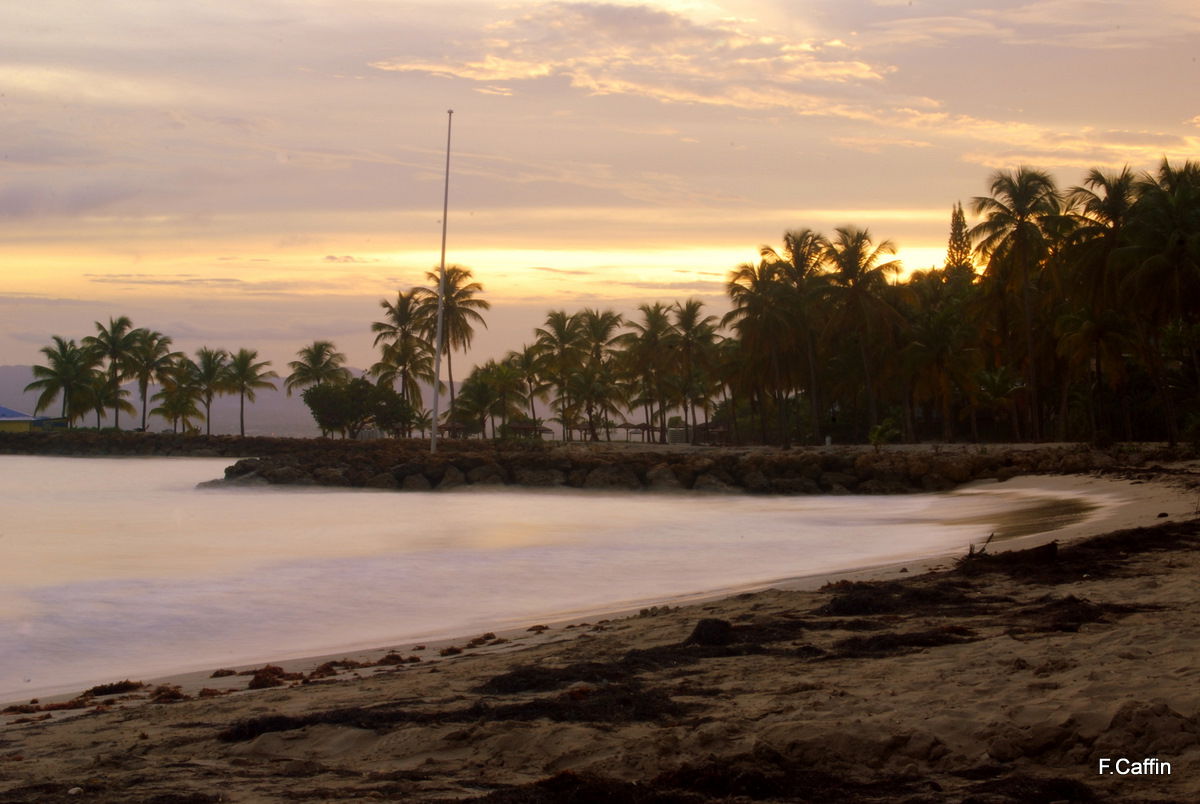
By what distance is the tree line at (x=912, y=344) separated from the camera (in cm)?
3538

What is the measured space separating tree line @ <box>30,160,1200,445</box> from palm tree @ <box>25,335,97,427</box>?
17145 mm

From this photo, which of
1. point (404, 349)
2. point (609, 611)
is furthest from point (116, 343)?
point (609, 611)

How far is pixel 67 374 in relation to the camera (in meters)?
79.4

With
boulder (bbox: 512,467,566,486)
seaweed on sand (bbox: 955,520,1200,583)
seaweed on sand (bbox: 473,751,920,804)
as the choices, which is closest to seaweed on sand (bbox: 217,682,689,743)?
seaweed on sand (bbox: 473,751,920,804)

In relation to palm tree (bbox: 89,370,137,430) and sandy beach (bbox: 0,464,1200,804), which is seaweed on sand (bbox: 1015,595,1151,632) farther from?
palm tree (bbox: 89,370,137,430)

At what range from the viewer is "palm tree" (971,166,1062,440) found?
132ft

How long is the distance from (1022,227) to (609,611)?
113 ft

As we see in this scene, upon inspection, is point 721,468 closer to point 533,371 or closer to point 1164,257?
point 1164,257

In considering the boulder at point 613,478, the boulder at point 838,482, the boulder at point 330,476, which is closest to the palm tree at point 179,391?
the boulder at point 330,476

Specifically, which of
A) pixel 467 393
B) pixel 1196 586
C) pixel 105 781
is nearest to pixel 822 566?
pixel 1196 586

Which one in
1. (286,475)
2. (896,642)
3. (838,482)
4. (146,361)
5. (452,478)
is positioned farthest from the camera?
(146,361)

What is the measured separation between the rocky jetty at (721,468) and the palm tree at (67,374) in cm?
3904

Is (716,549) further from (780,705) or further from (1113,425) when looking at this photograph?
(1113,425)

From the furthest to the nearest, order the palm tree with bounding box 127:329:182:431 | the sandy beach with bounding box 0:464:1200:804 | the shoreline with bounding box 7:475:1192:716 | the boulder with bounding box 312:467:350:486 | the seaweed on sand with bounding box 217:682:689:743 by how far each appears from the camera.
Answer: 1. the palm tree with bounding box 127:329:182:431
2. the boulder with bounding box 312:467:350:486
3. the shoreline with bounding box 7:475:1192:716
4. the seaweed on sand with bounding box 217:682:689:743
5. the sandy beach with bounding box 0:464:1200:804
